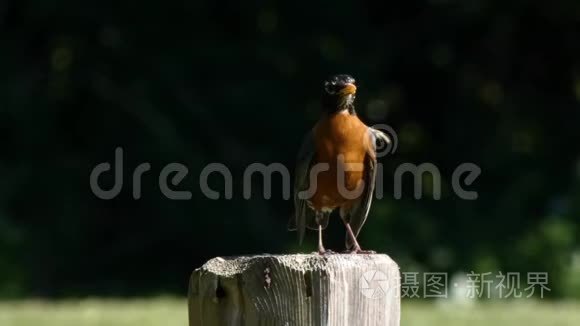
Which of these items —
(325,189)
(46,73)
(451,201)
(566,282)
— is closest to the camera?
(325,189)

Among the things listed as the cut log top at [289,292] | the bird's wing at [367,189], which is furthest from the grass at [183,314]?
the cut log top at [289,292]

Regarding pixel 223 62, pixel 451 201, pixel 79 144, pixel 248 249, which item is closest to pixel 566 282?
pixel 451 201

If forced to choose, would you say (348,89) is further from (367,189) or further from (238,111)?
(238,111)

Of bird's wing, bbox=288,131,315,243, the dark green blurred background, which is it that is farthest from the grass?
bird's wing, bbox=288,131,315,243

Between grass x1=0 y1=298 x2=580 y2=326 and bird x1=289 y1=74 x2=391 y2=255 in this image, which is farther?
grass x1=0 y1=298 x2=580 y2=326

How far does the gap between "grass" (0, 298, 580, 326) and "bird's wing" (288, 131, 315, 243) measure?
3.58 metres

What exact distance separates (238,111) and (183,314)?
5599mm

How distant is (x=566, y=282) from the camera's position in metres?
11.6

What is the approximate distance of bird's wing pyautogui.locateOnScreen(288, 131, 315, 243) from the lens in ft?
15.2

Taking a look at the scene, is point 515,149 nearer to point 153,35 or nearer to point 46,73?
point 153,35

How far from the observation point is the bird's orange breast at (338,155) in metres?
4.55

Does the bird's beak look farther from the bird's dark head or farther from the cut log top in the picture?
the cut log top

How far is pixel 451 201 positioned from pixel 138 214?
4.69 m

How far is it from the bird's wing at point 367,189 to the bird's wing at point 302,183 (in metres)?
0.20
